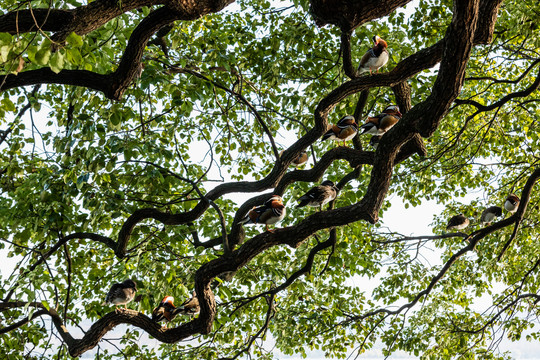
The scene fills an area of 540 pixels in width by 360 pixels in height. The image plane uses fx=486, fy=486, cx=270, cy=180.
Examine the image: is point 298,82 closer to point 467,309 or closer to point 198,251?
point 198,251

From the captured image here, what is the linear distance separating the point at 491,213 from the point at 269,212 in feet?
18.7

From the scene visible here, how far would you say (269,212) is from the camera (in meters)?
6.54

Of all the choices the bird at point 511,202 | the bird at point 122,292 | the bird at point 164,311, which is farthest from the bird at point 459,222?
the bird at point 122,292

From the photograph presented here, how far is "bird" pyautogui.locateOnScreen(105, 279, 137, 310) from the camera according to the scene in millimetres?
6949

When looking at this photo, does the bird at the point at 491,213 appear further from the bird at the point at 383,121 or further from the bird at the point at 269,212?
the bird at the point at 269,212

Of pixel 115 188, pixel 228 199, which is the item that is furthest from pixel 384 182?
pixel 228 199

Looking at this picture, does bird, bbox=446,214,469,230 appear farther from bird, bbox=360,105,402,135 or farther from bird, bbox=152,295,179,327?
bird, bbox=152,295,179,327

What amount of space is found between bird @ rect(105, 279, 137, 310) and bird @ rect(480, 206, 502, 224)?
7.12 meters

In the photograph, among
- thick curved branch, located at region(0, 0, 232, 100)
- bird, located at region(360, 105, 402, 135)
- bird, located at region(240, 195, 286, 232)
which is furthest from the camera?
bird, located at region(360, 105, 402, 135)

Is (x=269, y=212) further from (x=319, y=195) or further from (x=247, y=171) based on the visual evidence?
(x=247, y=171)

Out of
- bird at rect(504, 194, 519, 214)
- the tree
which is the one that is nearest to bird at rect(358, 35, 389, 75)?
the tree

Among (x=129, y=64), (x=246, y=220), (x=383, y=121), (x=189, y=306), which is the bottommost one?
(x=189, y=306)

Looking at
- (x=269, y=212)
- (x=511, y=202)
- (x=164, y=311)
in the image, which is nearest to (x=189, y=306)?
(x=164, y=311)

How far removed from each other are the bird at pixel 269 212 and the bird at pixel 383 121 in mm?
1689
